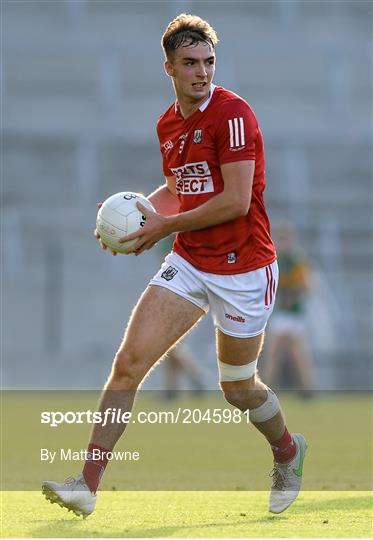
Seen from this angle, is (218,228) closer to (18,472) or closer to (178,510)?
(178,510)

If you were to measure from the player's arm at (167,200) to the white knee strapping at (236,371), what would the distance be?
92 centimetres

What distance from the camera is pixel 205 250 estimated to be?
681 cm

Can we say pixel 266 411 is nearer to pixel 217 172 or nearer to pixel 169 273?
pixel 169 273

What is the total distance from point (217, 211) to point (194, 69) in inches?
30.0

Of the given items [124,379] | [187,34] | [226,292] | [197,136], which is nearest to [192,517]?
[124,379]

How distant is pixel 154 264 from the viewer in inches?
819

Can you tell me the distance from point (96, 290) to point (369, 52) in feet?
30.8

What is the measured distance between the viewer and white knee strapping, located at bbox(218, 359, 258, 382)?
6875mm

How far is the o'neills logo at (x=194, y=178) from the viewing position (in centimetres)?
675

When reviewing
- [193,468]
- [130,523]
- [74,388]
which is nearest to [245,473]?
[193,468]

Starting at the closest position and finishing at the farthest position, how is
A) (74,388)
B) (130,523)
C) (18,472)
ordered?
1. (130,523)
2. (18,472)
3. (74,388)

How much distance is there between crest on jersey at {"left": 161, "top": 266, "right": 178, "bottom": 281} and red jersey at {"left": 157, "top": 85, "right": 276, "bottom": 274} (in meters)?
0.10

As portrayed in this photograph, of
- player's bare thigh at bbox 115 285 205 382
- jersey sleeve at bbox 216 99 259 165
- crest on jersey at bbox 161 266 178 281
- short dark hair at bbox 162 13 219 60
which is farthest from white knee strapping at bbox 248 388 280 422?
short dark hair at bbox 162 13 219 60

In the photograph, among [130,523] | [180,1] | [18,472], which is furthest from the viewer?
[180,1]
